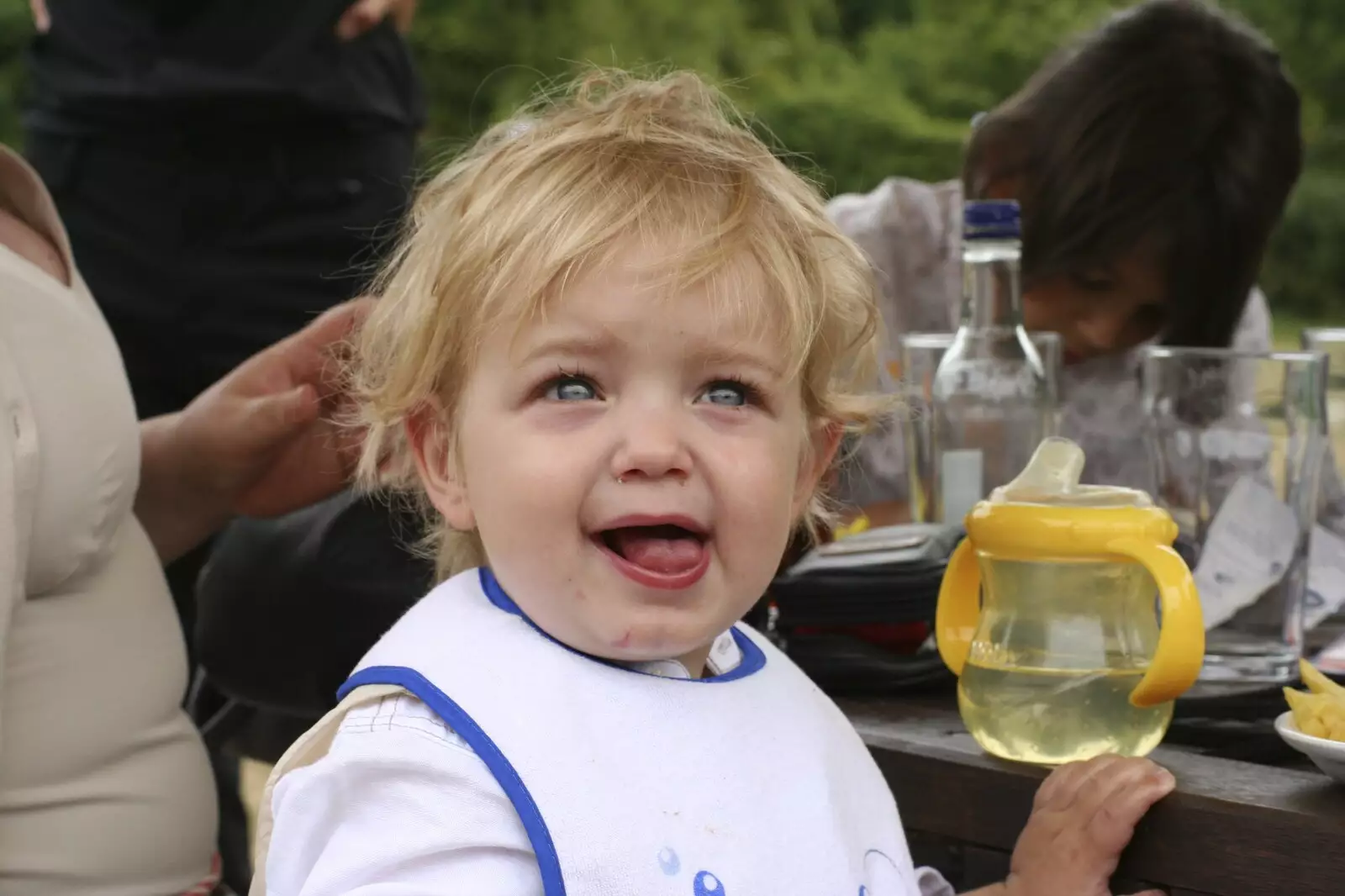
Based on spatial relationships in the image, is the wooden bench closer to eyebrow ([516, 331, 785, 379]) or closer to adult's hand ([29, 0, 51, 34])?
eyebrow ([516, 331, 785, 379])

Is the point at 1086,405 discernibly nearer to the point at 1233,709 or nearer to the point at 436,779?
the point at 1233,709

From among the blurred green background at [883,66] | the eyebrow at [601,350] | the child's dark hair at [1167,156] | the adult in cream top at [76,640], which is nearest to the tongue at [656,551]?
the eyebrow at [601,350]

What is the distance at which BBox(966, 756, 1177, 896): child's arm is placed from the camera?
97 cm

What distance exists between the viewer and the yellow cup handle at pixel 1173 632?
0.98 meters

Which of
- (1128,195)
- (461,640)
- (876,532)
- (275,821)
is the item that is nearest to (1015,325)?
(876,532)

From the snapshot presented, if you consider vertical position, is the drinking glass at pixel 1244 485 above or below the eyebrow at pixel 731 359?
below

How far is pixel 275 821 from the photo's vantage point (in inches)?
35.4

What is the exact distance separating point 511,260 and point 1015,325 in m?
0.67

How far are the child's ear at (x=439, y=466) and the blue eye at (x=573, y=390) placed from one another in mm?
125

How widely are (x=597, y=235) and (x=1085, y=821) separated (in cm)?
49

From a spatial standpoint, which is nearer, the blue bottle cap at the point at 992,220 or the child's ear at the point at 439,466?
the child's ear at the point at 439,466

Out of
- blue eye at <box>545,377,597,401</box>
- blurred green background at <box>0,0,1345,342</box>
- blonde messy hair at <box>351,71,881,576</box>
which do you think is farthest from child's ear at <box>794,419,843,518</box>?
blurred green background at <box>0,0,1345,342</box>

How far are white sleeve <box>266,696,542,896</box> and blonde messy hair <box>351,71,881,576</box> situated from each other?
0.26 metres

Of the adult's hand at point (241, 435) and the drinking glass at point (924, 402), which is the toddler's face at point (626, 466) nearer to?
Answer: the adult's hand at point (241, 435)
